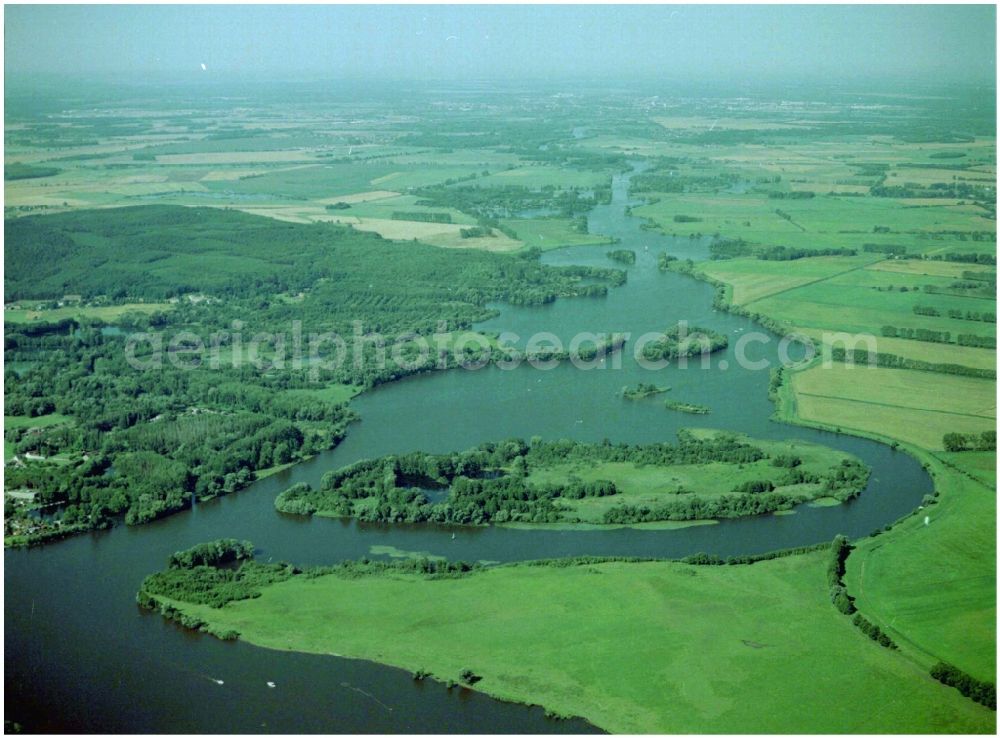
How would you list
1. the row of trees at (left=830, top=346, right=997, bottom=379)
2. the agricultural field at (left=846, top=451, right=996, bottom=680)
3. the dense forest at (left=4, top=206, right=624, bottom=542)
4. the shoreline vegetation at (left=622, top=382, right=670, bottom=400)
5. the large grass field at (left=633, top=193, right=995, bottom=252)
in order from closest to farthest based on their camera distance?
the agricultural field at (left=846, top=451, right=996, bottom=680)
the dense forest at (left=4, top=206, right=624, bottom=542)
the shoreline vegetation at (left=622, top=382, right=670, bottom=400)
the row of trees at (left=830, top=346, right=997, bottom=379)
the large grass field at (left=633, top=193, right=995, bottom=252)

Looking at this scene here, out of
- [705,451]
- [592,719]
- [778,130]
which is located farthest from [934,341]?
[778,130]

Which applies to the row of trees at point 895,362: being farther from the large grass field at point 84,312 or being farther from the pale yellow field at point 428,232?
the large grass field at point 84,312

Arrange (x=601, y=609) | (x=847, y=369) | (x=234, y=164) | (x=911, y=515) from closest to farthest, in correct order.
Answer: (x=601, y=609) < (x=911, y=515) < (x=847, y=369) < (x=234, y=164)

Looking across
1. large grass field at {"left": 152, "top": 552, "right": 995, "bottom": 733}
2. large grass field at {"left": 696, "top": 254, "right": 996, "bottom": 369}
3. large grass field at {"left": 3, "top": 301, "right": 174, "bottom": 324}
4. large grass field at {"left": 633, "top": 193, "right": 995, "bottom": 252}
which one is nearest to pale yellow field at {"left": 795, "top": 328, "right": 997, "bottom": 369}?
large grass field at {"left": 696, "top": 254, "right": 996, "bottom": 369}

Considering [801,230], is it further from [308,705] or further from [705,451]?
[308,705]

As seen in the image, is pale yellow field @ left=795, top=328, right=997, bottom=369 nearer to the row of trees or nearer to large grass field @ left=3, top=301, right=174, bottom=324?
the row of trees

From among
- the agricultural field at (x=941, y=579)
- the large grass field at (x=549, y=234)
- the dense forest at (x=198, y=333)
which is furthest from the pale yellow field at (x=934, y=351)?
the large grass field at (x=549, y=234)

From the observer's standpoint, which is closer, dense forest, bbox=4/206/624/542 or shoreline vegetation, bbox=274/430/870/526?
shoreline vegetation, bbox=274/430/870/526
